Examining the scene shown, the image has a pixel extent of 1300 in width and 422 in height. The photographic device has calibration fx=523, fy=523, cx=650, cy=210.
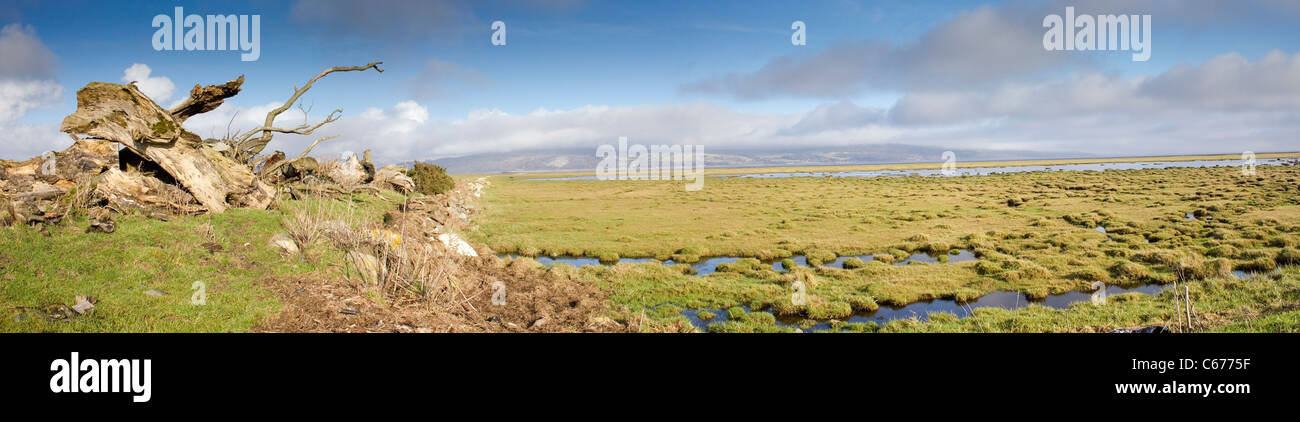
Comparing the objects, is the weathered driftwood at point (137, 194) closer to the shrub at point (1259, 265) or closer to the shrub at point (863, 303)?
the shrub at point (863, 303)

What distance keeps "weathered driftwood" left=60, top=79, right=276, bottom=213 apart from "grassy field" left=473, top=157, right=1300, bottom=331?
417 inches

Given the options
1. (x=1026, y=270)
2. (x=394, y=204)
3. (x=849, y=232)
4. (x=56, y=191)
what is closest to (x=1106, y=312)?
(x=1026, y=270)

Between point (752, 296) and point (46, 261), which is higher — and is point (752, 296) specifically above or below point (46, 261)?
below

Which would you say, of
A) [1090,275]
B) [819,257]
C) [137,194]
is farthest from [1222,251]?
[137,194]

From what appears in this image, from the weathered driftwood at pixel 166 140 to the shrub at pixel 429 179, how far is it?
20581 millimetres

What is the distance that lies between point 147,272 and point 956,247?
28.1 meters

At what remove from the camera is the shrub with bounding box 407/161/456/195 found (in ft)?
128

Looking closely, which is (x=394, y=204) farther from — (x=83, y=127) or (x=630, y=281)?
(x=630, y=281)

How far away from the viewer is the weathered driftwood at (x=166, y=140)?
13914 millimetres

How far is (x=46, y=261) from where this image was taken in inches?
400

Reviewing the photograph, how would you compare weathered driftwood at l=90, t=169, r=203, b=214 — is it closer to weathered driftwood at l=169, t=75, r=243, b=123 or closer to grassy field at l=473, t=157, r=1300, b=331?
weathered driftwood at l=169, t=75, r=243, b=123

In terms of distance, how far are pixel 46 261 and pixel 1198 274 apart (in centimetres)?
3005

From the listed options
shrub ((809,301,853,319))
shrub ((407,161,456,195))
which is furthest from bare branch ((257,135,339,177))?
shrub ((809,301,853,319))
